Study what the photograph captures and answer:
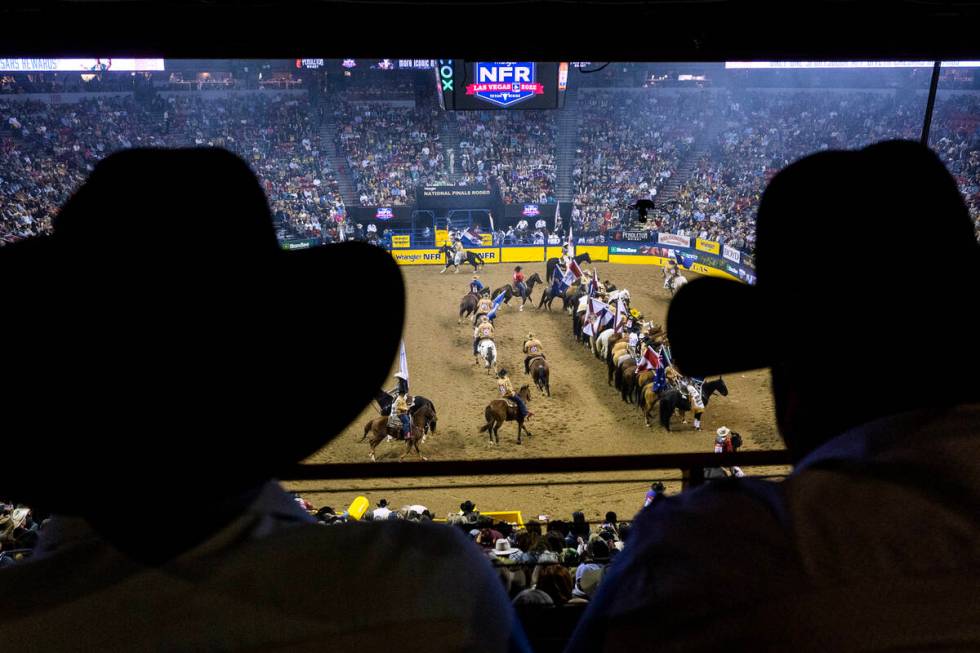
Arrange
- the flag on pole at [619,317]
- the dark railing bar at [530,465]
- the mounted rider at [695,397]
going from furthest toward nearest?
the flag on pole at [619,317], the mounted rider at [695,397], the dark railing bar at [530,465]

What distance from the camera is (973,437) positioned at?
2.79 feet

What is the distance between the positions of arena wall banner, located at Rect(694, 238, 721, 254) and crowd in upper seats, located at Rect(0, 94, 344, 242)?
12.7 m

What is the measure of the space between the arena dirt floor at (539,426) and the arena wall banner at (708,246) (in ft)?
20.9

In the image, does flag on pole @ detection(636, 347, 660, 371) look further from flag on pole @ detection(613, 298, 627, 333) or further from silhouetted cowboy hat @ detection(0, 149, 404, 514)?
silhouetted cowboy hat @ detection(0, 149, 404, 514)

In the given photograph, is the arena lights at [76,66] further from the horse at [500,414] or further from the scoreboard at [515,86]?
the horse at [500,414]

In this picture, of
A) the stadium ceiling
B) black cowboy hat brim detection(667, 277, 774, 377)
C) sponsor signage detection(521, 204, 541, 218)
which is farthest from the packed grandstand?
black cowboy hat brim detection(667, 277, 774, 377)

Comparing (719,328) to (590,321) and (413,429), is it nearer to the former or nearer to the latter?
(413,429)

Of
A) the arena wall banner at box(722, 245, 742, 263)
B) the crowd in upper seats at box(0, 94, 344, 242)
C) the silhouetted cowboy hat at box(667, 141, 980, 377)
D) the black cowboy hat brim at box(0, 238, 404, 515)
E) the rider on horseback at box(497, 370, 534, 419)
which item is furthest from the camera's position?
the crowd in upper seats at box(0, 94, 344, 242)

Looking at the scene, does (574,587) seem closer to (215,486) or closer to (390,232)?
(215,486)

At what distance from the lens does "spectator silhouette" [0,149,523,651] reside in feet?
2.55

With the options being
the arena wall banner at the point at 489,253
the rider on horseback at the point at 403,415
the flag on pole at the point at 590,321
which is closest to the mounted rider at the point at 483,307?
the flag on pole at the point at 590,321

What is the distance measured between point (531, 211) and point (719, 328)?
25.6m

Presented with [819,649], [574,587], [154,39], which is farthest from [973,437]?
[574,587]

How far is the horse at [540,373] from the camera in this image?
12.6 m
